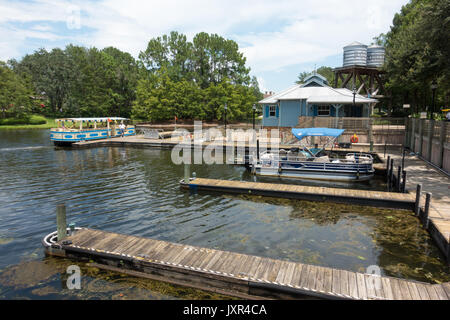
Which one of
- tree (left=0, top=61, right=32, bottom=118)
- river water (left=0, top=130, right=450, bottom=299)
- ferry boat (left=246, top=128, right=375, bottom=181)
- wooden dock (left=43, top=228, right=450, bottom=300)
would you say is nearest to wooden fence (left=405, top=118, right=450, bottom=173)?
river water (left=0, top=130, right=450, bottom=299)

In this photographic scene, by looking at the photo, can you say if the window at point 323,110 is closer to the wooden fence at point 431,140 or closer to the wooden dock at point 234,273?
the wooden fence at point 431,140

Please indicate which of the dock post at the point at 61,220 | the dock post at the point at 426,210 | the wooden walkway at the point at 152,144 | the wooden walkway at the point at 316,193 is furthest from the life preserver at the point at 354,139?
the dock post at the point at 61,220

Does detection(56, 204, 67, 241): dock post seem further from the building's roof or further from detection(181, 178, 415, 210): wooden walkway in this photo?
the building's roof

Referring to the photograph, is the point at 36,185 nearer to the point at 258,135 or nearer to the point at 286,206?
the point at 286,206

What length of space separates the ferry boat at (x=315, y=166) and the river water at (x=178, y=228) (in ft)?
4.02

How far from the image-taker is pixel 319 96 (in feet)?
118

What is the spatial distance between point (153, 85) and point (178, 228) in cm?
5639

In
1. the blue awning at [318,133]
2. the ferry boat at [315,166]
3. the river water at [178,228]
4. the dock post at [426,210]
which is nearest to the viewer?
the river water at [178,228]

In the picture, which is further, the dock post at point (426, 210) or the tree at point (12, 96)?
the tree at point (12, 96)

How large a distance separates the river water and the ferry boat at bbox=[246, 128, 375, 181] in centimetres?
123

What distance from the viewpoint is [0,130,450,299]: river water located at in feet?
28.3

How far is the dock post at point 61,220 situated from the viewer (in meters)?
9.99

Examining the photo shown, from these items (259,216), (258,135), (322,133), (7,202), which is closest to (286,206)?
(259,216)
